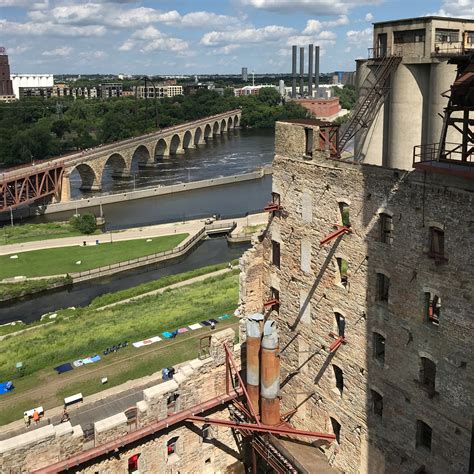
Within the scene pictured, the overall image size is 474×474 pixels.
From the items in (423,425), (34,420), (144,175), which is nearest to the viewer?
(423,425)

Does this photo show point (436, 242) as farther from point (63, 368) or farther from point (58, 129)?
point (58, 129)

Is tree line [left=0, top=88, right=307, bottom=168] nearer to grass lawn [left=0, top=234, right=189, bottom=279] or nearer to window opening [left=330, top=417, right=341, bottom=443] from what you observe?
grass lawn [left=0, top=234, right=189, bottom=279]

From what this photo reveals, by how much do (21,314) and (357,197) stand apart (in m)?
45.0

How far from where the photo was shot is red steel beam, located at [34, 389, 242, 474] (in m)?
23.6

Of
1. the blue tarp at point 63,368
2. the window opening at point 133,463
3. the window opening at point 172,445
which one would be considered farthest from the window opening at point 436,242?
the blue tarp at point 63,368

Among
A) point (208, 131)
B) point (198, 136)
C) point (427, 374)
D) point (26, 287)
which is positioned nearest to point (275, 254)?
point (427, 374)

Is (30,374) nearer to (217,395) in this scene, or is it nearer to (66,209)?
(217,395)

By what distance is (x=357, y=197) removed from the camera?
22.6 metres

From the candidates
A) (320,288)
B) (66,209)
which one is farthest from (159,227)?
(320,288)

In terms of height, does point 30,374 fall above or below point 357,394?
below

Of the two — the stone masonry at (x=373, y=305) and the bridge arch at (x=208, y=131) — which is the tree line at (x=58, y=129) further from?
the stone masonry at (x=373, y=305)

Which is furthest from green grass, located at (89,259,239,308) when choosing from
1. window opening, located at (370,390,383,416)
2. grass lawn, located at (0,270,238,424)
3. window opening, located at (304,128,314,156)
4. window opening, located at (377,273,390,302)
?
window opening, located at (377,273,390,302)

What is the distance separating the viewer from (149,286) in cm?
6097

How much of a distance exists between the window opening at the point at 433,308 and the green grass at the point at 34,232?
65.5 meters
